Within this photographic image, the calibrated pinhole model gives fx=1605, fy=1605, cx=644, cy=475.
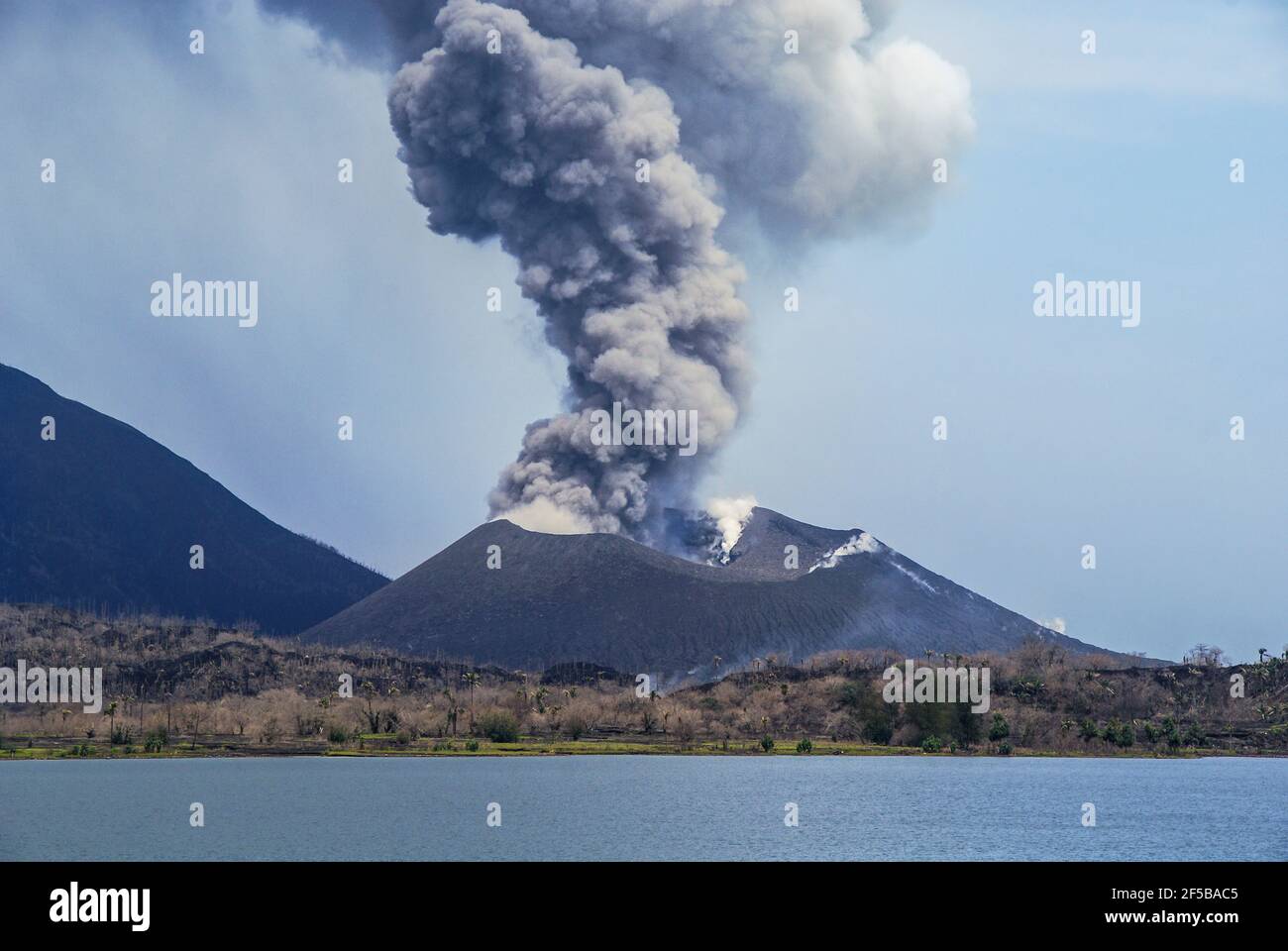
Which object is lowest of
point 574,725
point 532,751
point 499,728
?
point 532,751

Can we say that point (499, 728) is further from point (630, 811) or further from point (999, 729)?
point (630, 811)

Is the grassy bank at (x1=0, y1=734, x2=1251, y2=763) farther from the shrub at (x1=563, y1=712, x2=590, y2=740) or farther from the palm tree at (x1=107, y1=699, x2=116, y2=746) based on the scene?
the palm tree at (x1=107, y1=699, x2=116, y2=746)

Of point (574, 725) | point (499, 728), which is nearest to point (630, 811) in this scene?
point (499, 728)

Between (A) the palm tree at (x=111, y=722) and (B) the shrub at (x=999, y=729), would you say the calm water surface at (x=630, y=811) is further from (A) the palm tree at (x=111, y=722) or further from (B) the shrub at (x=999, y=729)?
(B) the shrub at (x=999, y=729)

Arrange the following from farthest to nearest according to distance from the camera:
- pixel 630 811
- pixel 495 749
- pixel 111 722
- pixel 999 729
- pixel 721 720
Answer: pixel 721 720 → pixel 111 722 → pixel 999 729 → pixel 495 749 → pixel 630 811
